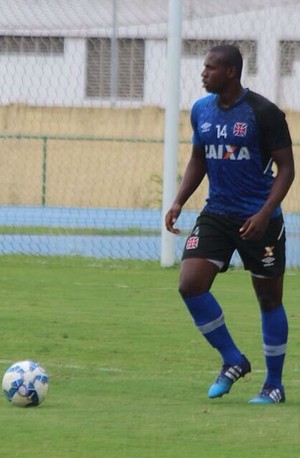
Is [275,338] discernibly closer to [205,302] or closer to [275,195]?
[205,302]

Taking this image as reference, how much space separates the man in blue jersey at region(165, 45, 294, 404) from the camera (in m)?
8.48

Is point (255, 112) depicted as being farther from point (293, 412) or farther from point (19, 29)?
point (19, 29)

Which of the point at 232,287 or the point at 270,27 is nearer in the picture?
the point at 232,287

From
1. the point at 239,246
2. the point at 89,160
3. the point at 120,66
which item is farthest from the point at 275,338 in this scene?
the point at 89,160

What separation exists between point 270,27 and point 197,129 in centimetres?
1166

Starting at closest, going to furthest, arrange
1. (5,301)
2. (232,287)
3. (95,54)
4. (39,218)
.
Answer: (5,301), (232,287), (95,54), (39,218)

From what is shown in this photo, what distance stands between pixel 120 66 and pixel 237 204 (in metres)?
14.9

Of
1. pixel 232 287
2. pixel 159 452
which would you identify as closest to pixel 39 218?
pixel 232 287

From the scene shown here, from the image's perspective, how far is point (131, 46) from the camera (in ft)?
74.3

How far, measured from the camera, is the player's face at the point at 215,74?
27.8 feet

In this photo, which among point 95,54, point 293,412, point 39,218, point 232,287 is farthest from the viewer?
point 39,218

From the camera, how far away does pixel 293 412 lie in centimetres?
819

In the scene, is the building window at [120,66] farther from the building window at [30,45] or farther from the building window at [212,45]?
the building window at [212,45]

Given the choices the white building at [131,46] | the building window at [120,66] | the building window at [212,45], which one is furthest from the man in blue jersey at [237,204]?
the building window at [120,66]
